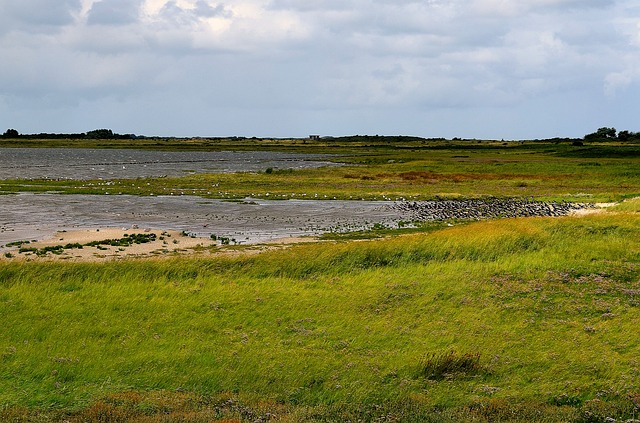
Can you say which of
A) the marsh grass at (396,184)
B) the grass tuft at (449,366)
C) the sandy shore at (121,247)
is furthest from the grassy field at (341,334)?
the marsh grass at (396,184)

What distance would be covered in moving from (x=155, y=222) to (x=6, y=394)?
117 feet

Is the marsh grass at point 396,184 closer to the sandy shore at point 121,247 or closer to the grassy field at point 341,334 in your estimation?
the sandy shore at point 121,247

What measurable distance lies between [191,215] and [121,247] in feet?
56.3

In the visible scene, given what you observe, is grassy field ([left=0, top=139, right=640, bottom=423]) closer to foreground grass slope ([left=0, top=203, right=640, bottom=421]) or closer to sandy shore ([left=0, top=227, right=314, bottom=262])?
foreground grass slope ([left=0, top=203, right=640, bottom=421])

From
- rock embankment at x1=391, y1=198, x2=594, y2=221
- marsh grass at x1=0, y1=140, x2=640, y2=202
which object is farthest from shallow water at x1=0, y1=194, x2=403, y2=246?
marsh grass at x1=0, y1=140, x2=640, y2=202

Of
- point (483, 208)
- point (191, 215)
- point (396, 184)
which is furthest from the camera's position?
point (396, 184)

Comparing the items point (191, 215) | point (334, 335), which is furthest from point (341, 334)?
point (191, 215)

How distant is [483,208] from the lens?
191ft

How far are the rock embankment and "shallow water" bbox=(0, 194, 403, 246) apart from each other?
6.63 ft

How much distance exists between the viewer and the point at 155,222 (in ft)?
163

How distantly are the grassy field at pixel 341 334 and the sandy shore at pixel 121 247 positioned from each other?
9697 millimetres

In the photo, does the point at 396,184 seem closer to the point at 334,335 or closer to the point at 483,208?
the point at 483,208

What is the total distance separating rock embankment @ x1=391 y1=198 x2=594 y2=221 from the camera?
52656 mm

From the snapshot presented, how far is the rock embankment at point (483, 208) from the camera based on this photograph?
52.7 m
